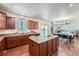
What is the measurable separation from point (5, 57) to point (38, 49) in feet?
3.10

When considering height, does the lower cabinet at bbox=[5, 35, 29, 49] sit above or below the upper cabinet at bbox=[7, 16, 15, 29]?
below

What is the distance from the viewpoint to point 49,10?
115 inches

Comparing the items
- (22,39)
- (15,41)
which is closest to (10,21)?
(15,41)

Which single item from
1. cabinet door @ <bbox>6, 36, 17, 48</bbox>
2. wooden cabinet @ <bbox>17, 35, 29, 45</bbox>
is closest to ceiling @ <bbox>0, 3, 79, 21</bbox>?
cabinet door @ <bbox>6, 36, 17, 48</bbox>

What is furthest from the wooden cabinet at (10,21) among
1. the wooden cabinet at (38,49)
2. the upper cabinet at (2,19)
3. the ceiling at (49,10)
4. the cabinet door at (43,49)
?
the cabinet door at (43,49)

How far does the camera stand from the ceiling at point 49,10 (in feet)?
9.22

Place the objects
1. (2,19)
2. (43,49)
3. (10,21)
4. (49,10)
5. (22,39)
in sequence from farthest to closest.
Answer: (22,39)
(10,21)
(2,19)
(43,49)
(49,10)

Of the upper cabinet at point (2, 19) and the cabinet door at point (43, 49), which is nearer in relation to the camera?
the cabinet door at point (43, 49)

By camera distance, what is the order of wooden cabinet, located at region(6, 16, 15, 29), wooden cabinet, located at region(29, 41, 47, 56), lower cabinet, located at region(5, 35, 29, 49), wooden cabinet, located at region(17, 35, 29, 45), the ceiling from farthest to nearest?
wooden cabinet, located at region(17, 35, 29, 45), lower cabinet, located at region(5, 35, 29, 49), wooden cabinet, located at region(6, 16, 15, 29), wooden cabinet, located at region(29, 41, 47, 56), the ceiling

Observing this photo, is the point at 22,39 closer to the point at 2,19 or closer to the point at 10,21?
the point at 10,21

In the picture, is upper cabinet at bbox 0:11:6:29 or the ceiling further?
upper cabinet at bbox 0:11:6:29

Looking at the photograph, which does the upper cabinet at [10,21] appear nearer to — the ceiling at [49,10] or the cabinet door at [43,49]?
the ceiling at [49,10]

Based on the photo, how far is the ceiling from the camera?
281cm

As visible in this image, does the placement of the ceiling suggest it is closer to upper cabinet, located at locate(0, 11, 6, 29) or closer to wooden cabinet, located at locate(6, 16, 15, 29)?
wooden cabinet, located at locate(6, 16, 15, 29)
